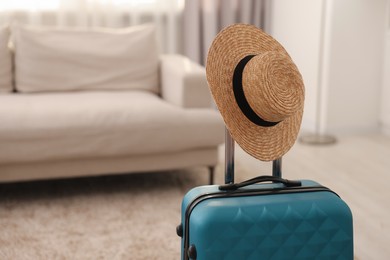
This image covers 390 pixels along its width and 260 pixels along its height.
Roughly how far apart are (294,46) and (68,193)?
6.85 ft

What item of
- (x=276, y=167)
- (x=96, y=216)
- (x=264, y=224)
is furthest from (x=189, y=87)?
(x=264, y=224)

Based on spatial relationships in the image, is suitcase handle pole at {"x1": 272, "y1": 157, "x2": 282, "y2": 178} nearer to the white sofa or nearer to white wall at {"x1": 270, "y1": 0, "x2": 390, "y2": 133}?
the white sofa

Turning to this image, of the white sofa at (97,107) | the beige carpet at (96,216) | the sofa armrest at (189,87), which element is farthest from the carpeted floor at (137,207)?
the sofa armrest at (189,87)

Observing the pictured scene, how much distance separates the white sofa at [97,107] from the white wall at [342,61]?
1.11m

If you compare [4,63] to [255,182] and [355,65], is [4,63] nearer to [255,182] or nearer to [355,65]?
[255,182]

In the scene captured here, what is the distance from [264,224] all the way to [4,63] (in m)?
2.11

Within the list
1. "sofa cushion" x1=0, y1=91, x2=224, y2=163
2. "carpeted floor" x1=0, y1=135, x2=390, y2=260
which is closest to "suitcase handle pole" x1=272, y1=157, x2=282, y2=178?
"carpeted floor" x1=0, y1=135, x2=390, y2=260

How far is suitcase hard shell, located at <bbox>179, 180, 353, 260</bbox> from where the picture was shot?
1.62 meters

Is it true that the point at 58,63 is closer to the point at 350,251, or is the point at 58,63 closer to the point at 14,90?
the point at 14,90

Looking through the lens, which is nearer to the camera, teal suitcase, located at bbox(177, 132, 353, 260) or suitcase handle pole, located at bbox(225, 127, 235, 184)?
teal suitcase, located at bbox(177, 132, 353, 260)

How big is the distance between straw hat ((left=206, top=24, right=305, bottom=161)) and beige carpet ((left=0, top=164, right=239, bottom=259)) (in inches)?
27.4

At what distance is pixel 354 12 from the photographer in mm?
4043

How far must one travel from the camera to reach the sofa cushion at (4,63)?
331cm

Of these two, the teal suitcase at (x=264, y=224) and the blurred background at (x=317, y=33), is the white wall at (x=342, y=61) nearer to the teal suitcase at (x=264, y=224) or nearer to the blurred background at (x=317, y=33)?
the blurred background at (x=317, y=33)
